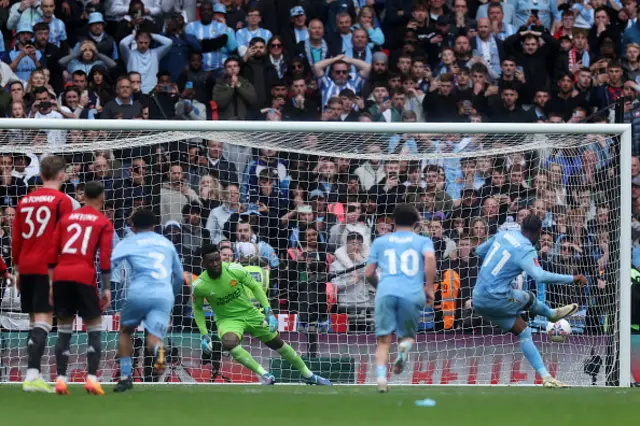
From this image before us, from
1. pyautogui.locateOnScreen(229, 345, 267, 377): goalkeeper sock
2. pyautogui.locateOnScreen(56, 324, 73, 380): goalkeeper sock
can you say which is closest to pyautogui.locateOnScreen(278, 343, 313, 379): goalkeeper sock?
pyautogui.locateOnScreen(229, 345, 267, 377): goalkeeper sock

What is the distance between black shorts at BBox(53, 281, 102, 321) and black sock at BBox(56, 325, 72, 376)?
0.14 metres

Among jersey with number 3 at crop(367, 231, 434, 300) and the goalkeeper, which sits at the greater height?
jersey with number 3 at crop(367, 231, 434, 300)

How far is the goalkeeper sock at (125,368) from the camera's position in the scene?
1026 cm

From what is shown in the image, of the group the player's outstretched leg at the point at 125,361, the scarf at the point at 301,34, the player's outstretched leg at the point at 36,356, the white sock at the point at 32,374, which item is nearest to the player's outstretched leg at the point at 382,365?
the player's outstretched leg at the point at 125,361

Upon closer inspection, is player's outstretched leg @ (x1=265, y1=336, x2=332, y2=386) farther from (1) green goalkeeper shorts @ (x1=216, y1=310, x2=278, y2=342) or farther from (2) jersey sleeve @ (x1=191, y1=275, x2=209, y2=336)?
(2) jersey sleeve @ (x1=191, y1=275, x2=209, y2=336)

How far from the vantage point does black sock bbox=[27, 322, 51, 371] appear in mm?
9820

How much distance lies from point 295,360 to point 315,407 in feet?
9.97

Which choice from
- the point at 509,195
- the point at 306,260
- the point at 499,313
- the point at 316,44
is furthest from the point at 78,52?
the point at 499,313

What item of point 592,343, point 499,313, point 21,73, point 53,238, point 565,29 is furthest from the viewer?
point 565,29

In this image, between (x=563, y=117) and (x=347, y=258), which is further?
(x=563, y=117)

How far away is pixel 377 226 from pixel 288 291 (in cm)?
119

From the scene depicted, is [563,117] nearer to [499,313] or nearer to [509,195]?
[509,195]

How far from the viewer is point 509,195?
13.0m

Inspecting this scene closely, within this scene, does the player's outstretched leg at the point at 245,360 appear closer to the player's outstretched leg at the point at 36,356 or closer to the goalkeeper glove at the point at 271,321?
the goalkeeper glove at the point at 271,321
